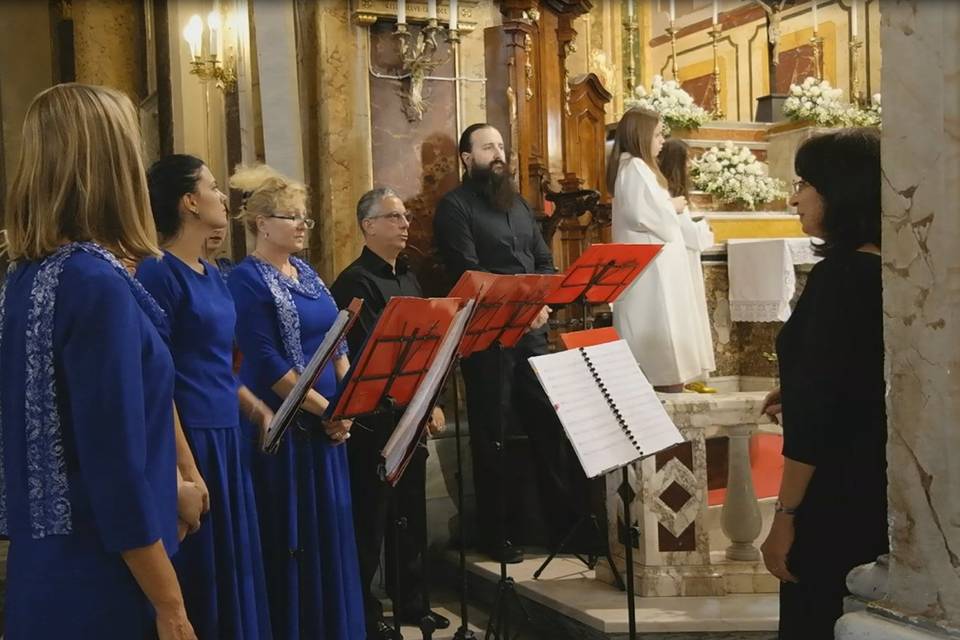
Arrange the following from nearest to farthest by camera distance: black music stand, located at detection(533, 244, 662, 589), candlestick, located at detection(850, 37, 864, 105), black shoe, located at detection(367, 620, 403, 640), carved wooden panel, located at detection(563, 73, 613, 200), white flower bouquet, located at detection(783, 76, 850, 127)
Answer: black shoe, located at detection(367, 620, 403, 640) < black music stand, located at detection(533, 244, 662, 589) < carved wooden panel, located at detection(563, 73, 613, 200) < white flower bouquet, located at detection(783, 76, 850, 127) < candlestick, located at detection(850, 37, 864, 105)

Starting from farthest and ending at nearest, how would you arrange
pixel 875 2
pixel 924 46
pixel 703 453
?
pixel 875 2 → pixel 703 453 → pixel 924 46

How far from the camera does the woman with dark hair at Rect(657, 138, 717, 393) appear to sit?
543 cm

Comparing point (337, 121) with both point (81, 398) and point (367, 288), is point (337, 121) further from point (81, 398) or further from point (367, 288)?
point (81, 398)

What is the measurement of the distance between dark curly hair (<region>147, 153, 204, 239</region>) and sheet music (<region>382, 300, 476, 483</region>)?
2.84 ft

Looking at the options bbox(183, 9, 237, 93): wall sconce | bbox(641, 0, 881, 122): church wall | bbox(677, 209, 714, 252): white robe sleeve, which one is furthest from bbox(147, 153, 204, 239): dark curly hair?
bbox(641, 0, 881, 122): church wall

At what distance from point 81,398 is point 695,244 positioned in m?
4.74

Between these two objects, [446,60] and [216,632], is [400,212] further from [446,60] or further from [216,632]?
[216,632]

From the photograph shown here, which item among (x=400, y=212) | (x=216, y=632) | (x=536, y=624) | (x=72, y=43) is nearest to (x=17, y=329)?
(x=216, y=632)

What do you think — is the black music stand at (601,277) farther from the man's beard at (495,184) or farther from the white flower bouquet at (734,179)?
the white flower bouquet at (734,179)

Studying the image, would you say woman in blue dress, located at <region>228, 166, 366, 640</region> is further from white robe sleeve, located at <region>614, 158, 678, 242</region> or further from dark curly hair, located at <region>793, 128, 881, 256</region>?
white robe sleeve, located at <region>614, 158, 678, 242</region>

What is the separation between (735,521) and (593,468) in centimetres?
166

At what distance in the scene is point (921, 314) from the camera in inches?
71.0

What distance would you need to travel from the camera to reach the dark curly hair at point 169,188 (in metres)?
3.05

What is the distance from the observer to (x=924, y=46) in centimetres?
177
